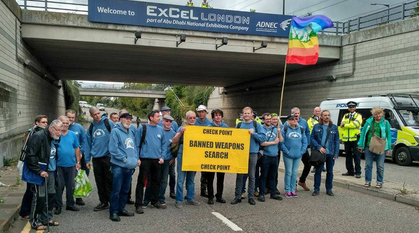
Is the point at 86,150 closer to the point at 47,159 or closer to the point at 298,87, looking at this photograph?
the point at 47,159

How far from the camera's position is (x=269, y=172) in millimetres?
7742

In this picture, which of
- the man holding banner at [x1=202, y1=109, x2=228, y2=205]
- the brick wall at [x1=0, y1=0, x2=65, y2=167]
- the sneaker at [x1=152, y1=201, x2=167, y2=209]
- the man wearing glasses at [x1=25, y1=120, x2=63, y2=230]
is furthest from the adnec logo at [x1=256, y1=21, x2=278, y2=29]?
the man wearing glasses at [x1=25, y1=120, x2=63, y2=230]

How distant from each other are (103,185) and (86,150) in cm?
74

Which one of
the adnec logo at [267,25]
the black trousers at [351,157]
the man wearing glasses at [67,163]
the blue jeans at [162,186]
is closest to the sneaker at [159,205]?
the blue jeans at [162,186]

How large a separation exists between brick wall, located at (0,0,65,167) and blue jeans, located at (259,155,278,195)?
8862mm

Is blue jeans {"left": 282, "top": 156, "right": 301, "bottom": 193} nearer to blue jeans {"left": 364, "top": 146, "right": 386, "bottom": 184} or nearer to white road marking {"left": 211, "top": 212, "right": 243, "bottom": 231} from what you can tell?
blue jeans {"left": 364, "top": 146, "right": 386, "bottom": 184}

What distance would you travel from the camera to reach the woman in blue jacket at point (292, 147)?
7.66 meters

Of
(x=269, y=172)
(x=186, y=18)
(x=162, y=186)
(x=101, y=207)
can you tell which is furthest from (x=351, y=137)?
(x=186, y=18)

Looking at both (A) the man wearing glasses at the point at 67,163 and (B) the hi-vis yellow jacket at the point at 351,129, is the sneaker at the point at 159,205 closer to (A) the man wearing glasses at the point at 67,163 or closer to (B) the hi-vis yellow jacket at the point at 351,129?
(A) the man wearing glasses at the point at 67,163

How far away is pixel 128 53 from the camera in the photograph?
21.3 meters

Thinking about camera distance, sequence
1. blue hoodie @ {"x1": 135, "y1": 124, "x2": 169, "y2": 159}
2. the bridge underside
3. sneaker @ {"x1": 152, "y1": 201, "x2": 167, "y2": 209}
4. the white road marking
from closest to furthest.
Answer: the white road marking, blue hoodie @ {"x1": 135, "y1": 124, "x2": 169, "y2": 159}, sneaker @ {"x1": 152, "y1": 201, "x2": 167, "y2": 209}, the bridge underside

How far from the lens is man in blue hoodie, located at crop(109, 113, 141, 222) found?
5.93 metres

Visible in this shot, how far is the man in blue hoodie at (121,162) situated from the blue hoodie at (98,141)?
0.76 meters

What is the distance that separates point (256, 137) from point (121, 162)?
266cm
